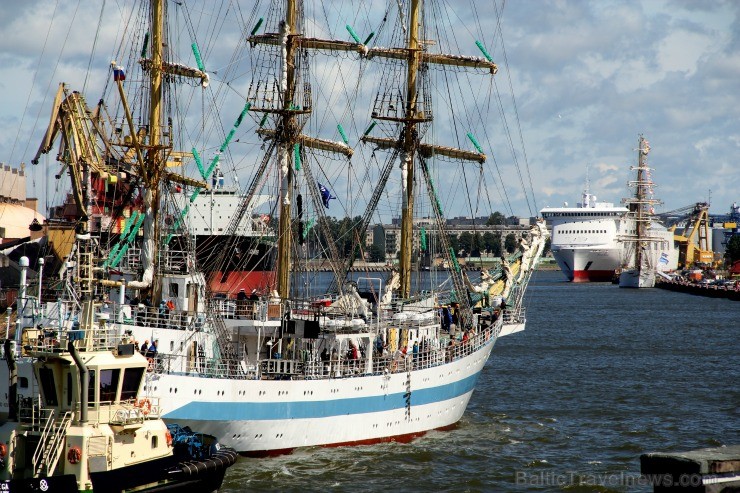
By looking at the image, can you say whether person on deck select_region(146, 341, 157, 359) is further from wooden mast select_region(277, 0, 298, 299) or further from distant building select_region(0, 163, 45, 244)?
distant building select_region(0, 163, 45, 244)

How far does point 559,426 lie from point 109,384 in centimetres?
2339

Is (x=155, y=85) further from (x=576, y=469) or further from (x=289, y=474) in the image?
Answer: (x=576, y=469)

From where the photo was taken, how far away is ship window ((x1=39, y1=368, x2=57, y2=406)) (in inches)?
1047

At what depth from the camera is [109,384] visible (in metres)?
26.8

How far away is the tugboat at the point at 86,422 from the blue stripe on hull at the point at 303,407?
5.84 m

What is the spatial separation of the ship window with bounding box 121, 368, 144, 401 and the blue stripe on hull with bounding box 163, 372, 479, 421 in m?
5.85

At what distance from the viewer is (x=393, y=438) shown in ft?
137

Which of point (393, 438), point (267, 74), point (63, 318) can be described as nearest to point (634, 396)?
point (393, 438)

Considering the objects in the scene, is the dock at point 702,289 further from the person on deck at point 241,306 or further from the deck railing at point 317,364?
the person on deck at point 241,306

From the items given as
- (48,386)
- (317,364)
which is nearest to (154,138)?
(317,364)

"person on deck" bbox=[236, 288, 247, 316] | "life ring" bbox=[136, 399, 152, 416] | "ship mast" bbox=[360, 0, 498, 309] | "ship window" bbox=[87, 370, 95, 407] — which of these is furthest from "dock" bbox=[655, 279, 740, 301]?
"ship window" bbox=[87, 370, 95, 407]

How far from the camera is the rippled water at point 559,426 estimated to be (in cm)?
3553

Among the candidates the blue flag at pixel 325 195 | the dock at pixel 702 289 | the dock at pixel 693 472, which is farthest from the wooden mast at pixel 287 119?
the dock at pixel 702 289

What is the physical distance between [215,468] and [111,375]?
4.06m
